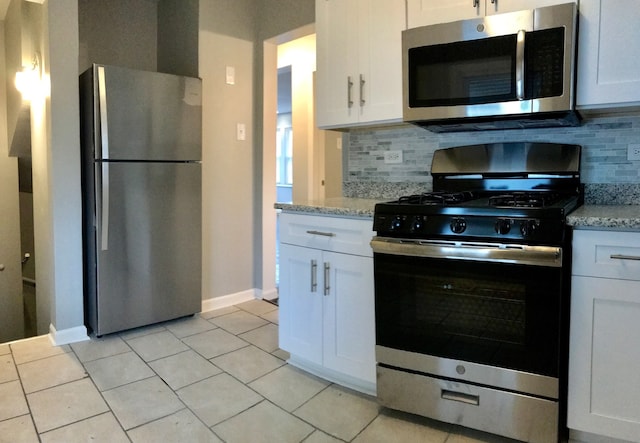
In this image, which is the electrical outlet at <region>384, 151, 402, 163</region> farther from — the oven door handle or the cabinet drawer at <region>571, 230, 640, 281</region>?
the cabinet drawer at <region>571, 230, 640, 281</region>

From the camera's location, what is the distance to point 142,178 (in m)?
2.78

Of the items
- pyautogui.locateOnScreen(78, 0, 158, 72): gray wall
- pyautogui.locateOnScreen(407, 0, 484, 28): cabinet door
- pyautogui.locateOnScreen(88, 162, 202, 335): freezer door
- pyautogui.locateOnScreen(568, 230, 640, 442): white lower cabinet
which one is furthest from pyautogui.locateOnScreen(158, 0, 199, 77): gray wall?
pyautogui.locateOnScreen(568, 230, 640, 442): white lower cabinet

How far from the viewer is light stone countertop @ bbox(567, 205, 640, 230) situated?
1401mm

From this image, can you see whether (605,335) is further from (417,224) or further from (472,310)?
(417,224)

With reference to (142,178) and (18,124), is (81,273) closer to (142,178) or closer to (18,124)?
(142,178)

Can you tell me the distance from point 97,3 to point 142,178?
1617 millimetres

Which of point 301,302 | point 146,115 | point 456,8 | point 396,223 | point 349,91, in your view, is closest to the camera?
point 396,223

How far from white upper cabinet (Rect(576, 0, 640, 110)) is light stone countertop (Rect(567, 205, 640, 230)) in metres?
0.43

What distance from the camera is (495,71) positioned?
1.86m

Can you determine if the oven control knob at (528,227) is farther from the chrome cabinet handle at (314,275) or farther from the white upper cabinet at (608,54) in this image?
the chrome cabinet handle at (314,275)

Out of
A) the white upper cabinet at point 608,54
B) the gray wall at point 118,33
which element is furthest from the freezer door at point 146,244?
the white upper cabinet at point 608,54

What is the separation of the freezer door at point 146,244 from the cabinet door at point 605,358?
7.73 ft

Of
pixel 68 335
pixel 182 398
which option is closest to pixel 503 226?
pixel 182 398

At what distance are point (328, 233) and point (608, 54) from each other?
1335 millimetres
